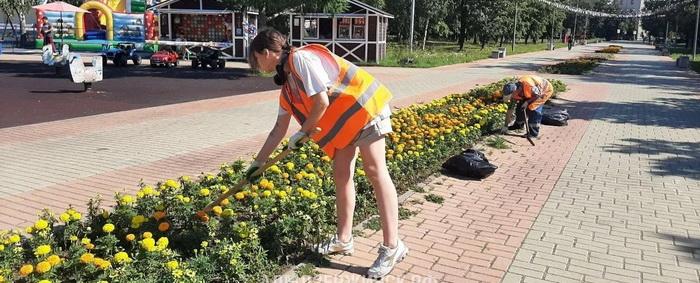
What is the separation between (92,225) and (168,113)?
7456 mm

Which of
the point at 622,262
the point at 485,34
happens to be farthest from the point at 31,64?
the point at 485,34

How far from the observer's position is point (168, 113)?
11047 mm

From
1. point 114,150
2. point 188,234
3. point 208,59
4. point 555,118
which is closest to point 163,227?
point 188,234

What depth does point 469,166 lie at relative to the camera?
250 inches

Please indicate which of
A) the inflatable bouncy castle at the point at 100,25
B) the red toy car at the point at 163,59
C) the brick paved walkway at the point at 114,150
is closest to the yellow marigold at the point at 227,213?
the brick paved walkway at the point at 114,150

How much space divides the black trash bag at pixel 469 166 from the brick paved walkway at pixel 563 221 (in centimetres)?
12

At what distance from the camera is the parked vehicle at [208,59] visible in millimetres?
22203

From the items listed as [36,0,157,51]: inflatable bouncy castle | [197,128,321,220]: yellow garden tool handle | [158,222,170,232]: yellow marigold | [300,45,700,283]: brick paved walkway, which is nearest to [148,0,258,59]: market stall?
[36,0,157,51]: inflatable bouncy castle

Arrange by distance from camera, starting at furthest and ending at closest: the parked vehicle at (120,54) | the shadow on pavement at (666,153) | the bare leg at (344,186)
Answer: the parked vehicle at (120,54) < the shadow on pavement at (666,153) < the bare leg at (344,186)

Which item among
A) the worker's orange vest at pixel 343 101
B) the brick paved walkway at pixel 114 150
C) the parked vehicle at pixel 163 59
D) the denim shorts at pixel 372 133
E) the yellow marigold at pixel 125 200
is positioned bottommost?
the brick paved walkway at pixel 114 150

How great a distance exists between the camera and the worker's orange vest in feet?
10.8

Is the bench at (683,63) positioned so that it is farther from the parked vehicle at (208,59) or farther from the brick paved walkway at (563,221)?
the brick paved walkway at (563,221)

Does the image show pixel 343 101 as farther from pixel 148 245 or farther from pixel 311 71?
pixel 148 245

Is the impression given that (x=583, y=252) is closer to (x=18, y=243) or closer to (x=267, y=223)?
(x=267, y=223)
